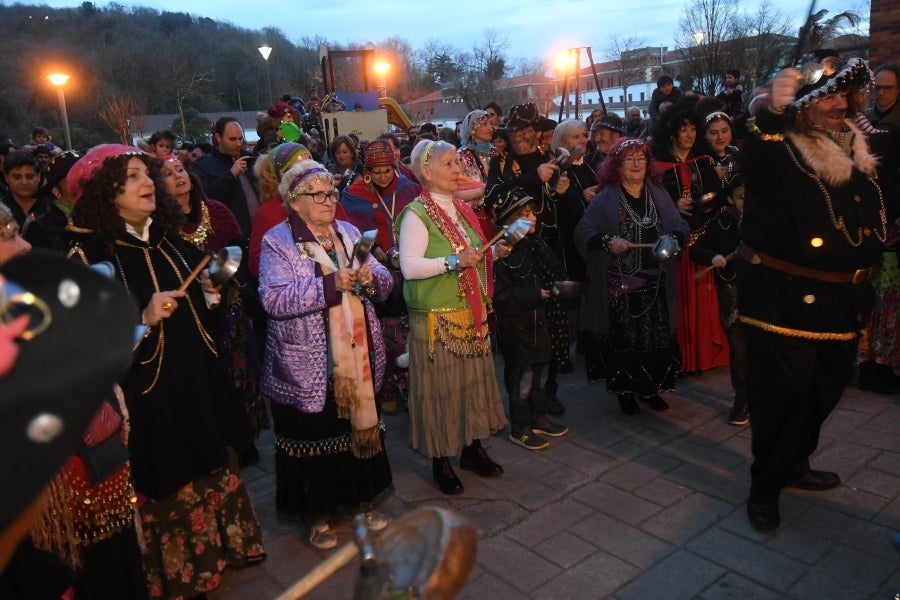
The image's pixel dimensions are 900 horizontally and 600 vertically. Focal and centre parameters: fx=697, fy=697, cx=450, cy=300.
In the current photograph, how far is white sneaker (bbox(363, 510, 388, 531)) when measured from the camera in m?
3.88

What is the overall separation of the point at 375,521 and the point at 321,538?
0.31m

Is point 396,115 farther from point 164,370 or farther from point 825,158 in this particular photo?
point 164,370

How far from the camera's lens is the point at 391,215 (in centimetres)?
579

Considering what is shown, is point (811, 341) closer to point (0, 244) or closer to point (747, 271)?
point (747, 271)

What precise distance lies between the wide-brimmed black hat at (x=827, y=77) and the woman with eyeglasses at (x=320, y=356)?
2.32 meters

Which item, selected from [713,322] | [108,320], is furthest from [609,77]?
[108,320]

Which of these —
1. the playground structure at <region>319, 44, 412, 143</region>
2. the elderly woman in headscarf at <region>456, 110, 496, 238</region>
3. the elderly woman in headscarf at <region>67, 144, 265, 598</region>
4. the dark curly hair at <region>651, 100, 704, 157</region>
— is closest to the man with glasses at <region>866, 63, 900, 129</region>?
the dark curly hair at <region>651, 100, 704, 157</region>

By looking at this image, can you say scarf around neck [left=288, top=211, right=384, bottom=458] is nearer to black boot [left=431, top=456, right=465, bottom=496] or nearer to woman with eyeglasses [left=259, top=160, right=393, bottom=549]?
woman with eyeglasses [left=259, top=160, right=393, bottom=549]

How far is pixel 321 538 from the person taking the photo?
12.4 ft

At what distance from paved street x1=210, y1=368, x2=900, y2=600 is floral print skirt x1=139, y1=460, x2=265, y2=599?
0.58 ft

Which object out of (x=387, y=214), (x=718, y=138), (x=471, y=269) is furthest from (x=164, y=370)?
(x=718, y=138)

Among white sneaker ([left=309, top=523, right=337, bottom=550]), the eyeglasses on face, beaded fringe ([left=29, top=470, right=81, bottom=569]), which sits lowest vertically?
white sneaker ([left=309, top=523, right=337, bottom=550])

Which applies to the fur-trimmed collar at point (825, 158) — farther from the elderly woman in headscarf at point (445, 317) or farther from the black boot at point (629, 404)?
the black boot at point (629, 404)

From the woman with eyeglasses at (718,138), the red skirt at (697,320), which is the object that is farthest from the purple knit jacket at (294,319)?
the woman with eyeglasses at (718,138)
